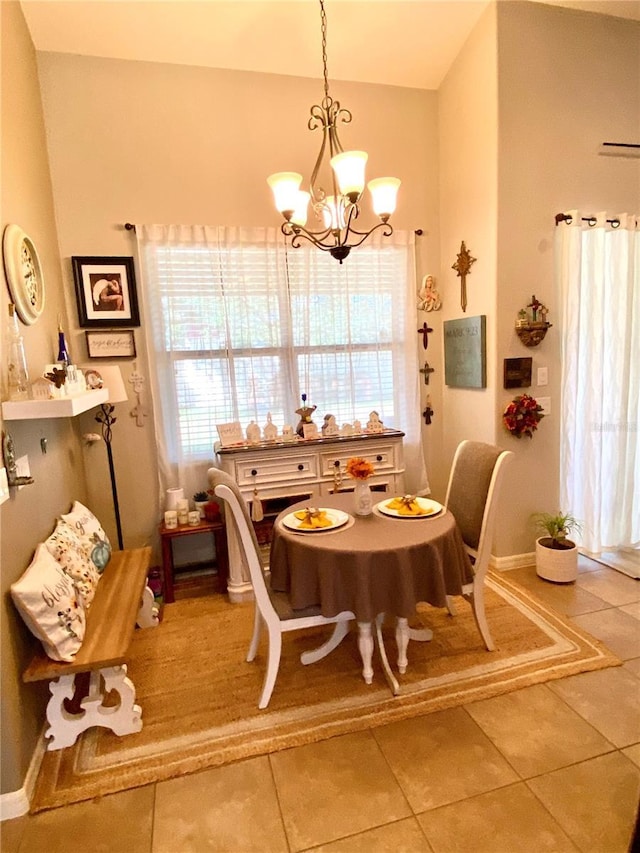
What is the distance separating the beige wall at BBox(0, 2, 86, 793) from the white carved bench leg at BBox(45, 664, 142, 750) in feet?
0.28

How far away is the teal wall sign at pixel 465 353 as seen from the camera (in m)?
3.10

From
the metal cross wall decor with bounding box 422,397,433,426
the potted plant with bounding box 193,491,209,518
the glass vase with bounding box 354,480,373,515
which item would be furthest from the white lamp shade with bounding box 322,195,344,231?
the potted plant with bounding box 193,491,209,518

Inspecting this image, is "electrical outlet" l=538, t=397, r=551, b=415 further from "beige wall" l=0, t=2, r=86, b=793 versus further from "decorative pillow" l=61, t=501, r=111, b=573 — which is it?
"beige wall" l=0, t=2, r=86, b=793

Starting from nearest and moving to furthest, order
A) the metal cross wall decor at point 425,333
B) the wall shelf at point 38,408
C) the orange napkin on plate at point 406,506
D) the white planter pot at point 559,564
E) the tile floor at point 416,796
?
the tile floor at point 416,796 < the wall shelf at point 38,408 < the orange napkin on plate at point 406,506 < the white planter pot at point 559,564 < the metal cross wall decor at point 425,333

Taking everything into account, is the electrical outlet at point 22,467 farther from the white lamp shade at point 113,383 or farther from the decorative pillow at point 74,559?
the white lamp shade at point 113,383

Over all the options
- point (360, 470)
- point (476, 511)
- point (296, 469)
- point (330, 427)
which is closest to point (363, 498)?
point (360, 470)

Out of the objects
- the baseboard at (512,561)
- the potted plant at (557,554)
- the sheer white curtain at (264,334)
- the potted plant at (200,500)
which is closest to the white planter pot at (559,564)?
the potted plant at (557,554)

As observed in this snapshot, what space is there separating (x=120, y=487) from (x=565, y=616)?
2.83m

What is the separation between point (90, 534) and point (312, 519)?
118cm

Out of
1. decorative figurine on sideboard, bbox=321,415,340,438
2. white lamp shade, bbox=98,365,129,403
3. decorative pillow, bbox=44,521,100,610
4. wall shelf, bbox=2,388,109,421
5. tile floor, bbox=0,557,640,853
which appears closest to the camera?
tile floor, bbox=0,557,640,853

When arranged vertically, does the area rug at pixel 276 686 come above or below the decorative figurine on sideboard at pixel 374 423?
below

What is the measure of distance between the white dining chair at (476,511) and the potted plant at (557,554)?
33.3 inches

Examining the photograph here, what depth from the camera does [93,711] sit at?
1874mm

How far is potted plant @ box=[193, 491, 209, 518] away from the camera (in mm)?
3125
